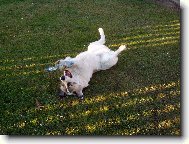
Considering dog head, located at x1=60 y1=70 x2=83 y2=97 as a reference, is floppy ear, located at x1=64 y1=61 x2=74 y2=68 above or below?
above

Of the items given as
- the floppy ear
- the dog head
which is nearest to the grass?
the dog head

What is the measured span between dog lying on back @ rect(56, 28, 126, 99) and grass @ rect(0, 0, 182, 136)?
0.13 m

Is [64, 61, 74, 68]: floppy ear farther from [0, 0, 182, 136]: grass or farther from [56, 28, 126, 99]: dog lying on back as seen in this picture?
[0, 0, 182, 136]: grass

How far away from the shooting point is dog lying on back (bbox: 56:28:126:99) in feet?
19.4

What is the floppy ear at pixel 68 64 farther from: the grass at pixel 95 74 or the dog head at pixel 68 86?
the grass at pixel 95 74

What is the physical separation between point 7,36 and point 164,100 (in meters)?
4.00

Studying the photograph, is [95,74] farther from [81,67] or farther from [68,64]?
[68,64]

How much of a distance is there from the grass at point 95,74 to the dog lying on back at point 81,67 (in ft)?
0.44

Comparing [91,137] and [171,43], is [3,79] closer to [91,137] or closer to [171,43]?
[91,137]

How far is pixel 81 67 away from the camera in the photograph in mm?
6145

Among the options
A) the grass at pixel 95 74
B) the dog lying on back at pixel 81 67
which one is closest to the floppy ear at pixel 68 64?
the dog lying on back at pixel 81 67

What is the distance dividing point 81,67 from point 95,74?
2.17 feet

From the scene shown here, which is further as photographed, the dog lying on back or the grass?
the dog lying on back

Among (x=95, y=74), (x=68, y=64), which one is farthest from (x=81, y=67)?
(x=95, y=74)
